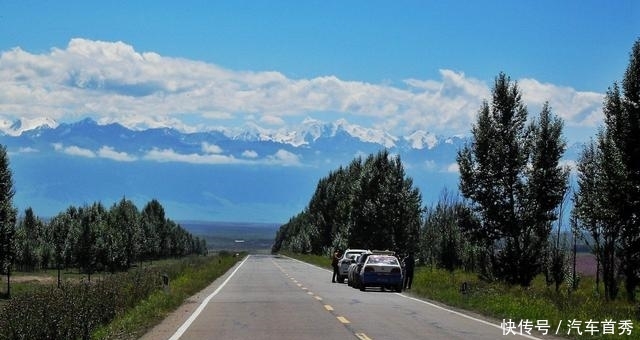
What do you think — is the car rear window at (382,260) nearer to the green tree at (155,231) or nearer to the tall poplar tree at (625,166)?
the tall poplar tree at (625,166)

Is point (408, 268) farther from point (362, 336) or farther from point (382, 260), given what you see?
point (362, 336)

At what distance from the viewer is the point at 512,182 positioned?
43.5 metres

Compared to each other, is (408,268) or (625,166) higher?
(625,166)

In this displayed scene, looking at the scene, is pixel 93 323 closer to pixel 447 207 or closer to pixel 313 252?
pixel 447 207

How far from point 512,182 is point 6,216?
3023 cm

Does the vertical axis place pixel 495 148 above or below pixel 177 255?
above

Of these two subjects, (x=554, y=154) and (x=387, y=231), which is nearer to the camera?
(x=554, y=154)

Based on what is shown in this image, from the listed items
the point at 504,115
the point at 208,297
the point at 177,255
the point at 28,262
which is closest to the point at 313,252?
the point at 28,262

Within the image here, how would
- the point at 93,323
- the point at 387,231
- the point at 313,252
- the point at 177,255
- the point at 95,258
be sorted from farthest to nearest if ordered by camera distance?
1. the point at 177,255
2. the point at 313,252
3. the point at 95,258
4. the point at 387,231
5. the point at 93,323

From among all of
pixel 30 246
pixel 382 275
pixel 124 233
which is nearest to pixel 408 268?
pixel 382 275

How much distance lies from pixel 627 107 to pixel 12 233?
36178mm

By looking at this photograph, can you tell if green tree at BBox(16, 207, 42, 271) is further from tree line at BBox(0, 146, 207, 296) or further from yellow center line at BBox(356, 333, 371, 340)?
yellow center line at BBox(356, 333, 371, 340)

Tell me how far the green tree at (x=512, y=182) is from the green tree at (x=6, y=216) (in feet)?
89.6

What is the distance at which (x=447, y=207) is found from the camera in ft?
283
